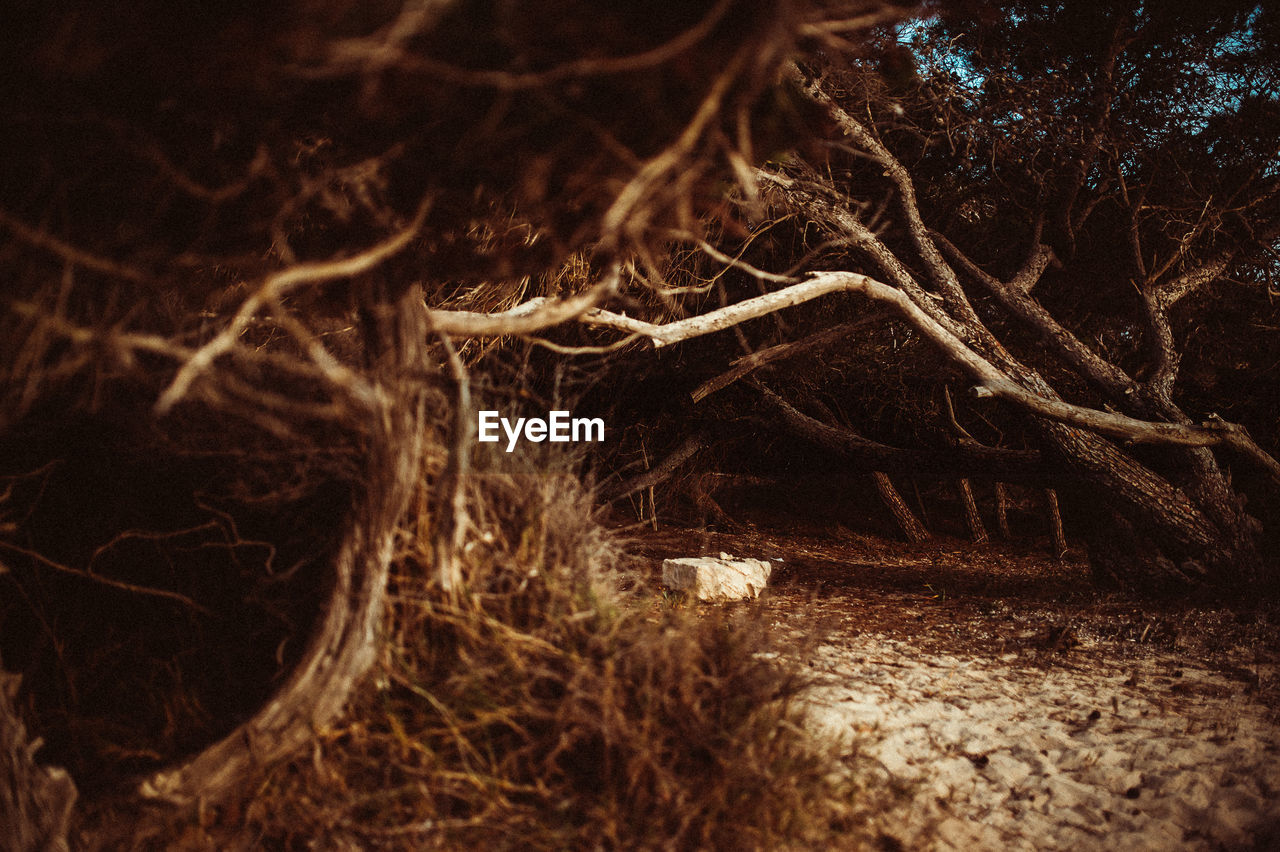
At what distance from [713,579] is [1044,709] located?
2.68 meters

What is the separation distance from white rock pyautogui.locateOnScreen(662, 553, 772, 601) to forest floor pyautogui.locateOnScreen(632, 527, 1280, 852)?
0.83ft

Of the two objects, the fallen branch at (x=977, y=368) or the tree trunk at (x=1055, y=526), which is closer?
the fallen branch at (x=977, y=368)

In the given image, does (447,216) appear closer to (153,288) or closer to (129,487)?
(153,288)

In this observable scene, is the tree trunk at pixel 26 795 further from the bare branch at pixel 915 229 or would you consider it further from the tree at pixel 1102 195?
the bare branch at pixel 915 229

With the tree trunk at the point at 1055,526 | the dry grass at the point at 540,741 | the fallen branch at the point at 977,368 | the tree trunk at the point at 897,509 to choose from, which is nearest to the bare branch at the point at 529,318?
the dry grass at the point at 540,741

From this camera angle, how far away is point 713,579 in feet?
21.1

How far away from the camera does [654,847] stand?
2.73 meters

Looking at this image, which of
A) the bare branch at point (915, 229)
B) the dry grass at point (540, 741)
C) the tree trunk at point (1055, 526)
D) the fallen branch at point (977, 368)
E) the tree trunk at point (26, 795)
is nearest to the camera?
the tree trunk at point (26, 795)

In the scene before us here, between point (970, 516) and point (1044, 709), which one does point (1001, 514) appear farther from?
point (1044, 709)

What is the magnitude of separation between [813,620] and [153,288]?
5.25 metres

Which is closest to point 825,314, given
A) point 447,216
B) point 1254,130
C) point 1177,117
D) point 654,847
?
point 1177,117

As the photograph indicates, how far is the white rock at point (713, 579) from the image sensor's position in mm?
6336

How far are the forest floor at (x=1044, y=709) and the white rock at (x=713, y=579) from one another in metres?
0.25

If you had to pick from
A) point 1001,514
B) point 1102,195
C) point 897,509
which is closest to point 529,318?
point 1102,195
